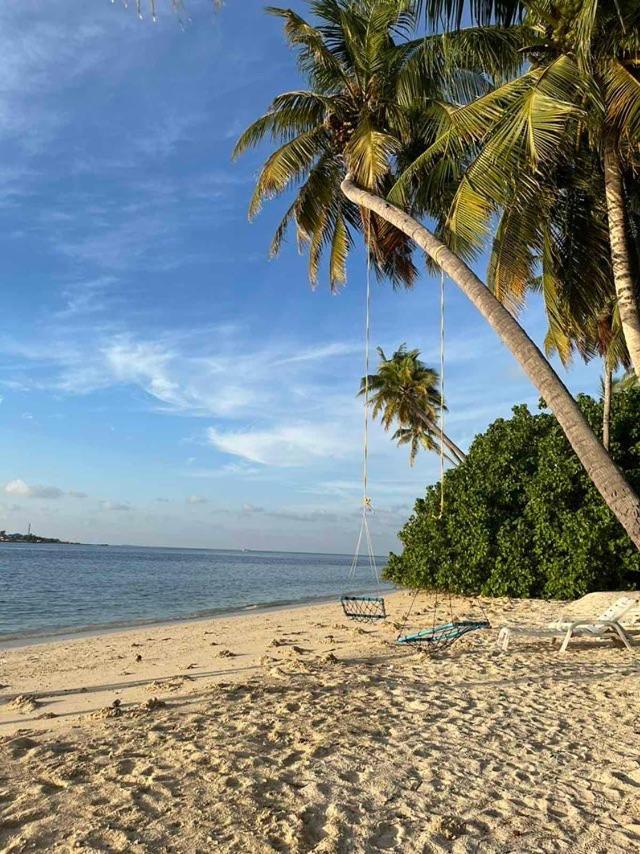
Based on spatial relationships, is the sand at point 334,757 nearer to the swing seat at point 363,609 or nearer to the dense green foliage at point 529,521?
the swing seat at point 363,609

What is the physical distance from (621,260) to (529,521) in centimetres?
1135

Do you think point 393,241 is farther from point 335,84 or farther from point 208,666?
point 208,666

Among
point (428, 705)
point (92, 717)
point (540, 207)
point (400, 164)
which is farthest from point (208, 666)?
point (400, 164)

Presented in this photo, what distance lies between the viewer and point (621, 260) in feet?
23.7

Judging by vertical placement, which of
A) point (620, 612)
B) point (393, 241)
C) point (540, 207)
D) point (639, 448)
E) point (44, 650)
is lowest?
point (44, 650)

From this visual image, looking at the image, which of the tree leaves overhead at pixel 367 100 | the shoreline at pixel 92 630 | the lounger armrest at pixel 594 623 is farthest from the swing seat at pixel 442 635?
the shoreline at pixel 92 630

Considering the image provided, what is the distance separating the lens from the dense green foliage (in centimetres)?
1596

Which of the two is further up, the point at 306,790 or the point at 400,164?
the point at 400,164

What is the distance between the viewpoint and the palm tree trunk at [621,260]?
6.89 metres

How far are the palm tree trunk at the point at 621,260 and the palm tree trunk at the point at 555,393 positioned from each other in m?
0.97

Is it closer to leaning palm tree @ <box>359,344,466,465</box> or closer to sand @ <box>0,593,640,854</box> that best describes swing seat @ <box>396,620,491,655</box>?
sand @ <box>0,593,640,854</box>

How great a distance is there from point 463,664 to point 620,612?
9.73ft

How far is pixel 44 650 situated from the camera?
1236 cm

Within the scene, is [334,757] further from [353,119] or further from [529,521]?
[529,521]
